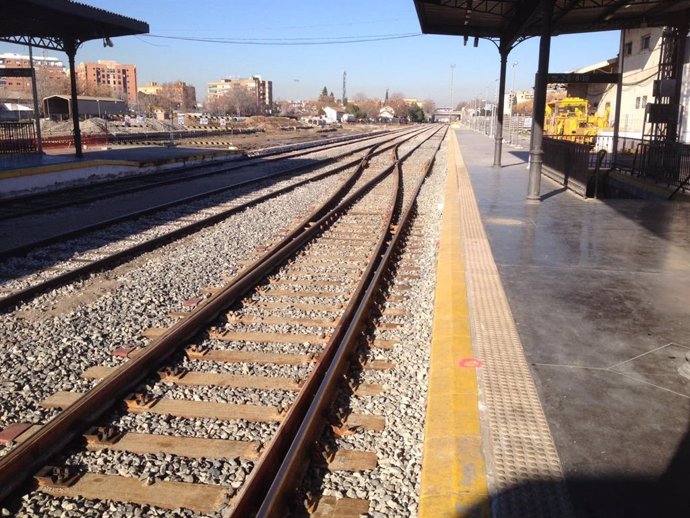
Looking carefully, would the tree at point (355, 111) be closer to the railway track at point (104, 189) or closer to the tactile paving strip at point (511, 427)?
the railway track at point (104, 189)

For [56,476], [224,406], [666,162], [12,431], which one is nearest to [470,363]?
[224,406]

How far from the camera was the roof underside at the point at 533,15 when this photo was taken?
16.8 meters

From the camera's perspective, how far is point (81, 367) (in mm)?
5391

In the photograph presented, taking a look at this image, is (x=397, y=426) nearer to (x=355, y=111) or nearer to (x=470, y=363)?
(x=470, y=363)

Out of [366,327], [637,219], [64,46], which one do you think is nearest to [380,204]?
[637,219]

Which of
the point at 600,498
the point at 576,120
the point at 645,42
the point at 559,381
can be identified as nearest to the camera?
the point at 600,498

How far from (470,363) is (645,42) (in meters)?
36.2

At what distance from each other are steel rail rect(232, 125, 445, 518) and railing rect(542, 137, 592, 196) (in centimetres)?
983

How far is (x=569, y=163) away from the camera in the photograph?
53.8ft

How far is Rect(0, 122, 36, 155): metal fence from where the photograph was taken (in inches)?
902

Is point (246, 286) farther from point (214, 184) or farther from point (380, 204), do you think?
point (214, 184)

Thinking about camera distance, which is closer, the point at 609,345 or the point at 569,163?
the point at 609,345

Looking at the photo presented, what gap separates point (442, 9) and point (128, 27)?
1112cm

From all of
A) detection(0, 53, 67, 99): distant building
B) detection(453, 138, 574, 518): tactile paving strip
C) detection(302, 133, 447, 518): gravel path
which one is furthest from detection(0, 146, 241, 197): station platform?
detection(0, 53, 67, 99): distant building
